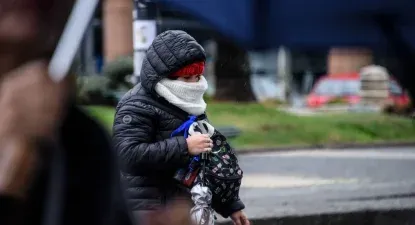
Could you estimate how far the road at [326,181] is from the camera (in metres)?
6.59

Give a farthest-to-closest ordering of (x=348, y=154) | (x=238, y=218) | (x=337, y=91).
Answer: (x=337, y=91) → (x=348, y=154) → (x=238, y=218)

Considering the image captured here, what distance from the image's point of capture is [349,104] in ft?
88.6

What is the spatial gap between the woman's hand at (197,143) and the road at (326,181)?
207cm

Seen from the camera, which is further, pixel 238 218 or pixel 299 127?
pixel 299 127

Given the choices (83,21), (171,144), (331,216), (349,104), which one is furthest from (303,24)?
(349,104)

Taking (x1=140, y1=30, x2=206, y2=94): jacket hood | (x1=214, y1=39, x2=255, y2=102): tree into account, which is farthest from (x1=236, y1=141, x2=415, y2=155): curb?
(x1=140, y1=30, x2=206, y2=94): jacket hood

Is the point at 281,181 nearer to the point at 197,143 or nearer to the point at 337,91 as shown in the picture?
the point at 197,143

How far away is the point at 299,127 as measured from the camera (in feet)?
52.9

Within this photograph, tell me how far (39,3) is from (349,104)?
26352 mm

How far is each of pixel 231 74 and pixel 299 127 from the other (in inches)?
183

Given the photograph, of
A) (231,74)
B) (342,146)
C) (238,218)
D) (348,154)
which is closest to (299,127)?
(342,146)

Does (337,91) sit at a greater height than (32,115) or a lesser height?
lesser

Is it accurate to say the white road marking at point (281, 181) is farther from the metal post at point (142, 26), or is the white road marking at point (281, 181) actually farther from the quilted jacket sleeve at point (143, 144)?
the quilted jacket sleeve at point (143, 144)

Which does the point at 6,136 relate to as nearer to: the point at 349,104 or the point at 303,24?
the point at 303,24
